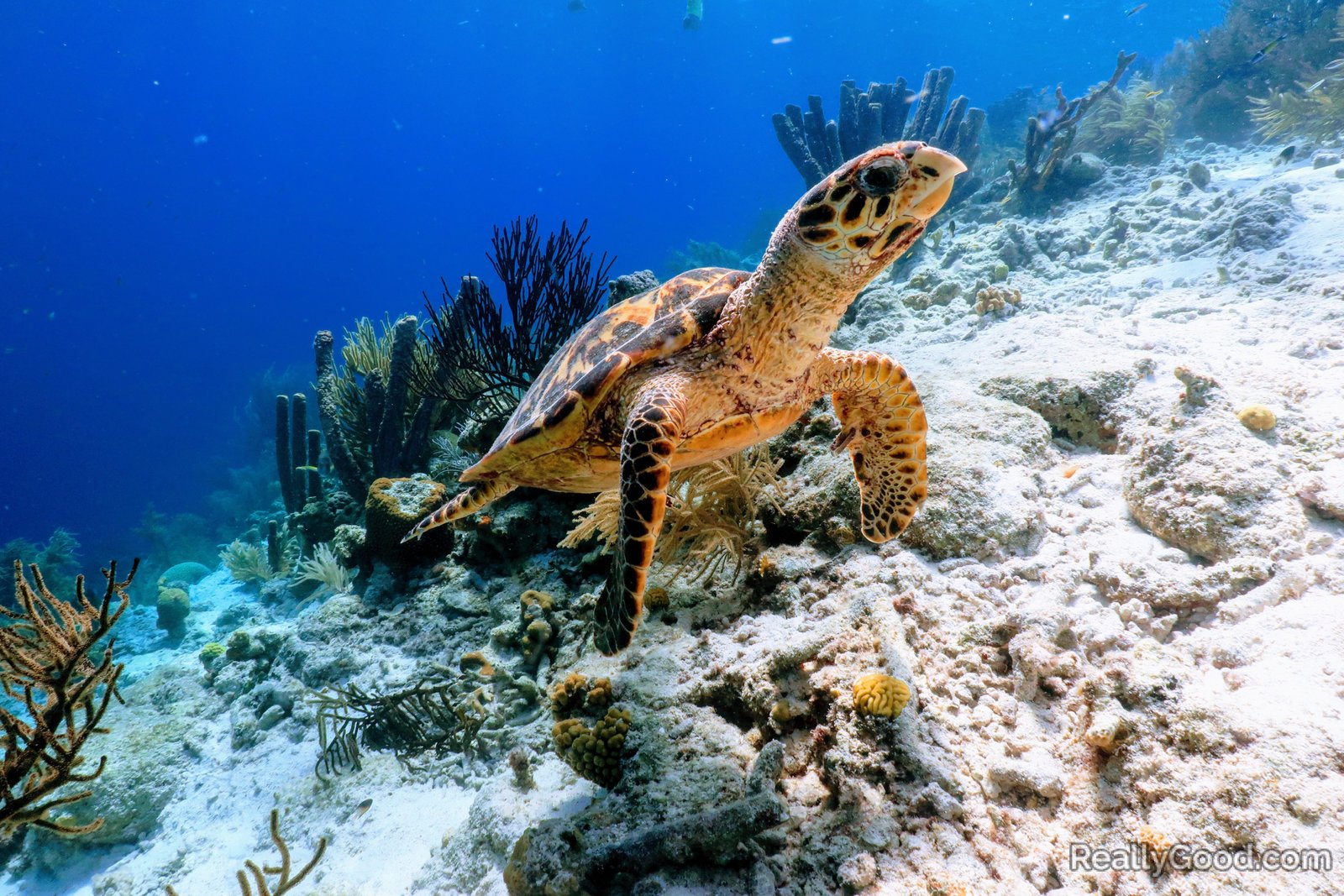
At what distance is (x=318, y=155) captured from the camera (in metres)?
98.7

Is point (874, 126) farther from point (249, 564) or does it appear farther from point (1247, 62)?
point (249, 564)

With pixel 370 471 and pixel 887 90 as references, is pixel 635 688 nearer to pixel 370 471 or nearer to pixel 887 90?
pixel 370 471

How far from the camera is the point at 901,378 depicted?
3.01 metres

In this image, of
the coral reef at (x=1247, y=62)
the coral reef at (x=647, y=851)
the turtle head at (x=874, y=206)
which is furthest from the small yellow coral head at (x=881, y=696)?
the coral reef at (x=1247, y=62)

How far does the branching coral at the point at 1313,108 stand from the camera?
9648mm

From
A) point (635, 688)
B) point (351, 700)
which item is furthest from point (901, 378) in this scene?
point (351, 700)

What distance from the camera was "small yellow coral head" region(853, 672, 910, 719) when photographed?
2.05 m

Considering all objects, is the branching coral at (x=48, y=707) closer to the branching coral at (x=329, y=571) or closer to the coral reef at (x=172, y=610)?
the branching coral at (x=329, y=571)

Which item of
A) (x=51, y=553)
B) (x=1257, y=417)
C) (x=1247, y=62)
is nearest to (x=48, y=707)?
(x=1257, y=417)

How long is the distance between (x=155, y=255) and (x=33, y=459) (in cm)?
4567

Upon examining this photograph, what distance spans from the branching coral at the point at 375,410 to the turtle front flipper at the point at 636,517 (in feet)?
19.6

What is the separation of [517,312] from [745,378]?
4.84 meters

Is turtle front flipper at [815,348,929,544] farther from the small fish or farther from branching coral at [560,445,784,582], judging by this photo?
the small fish

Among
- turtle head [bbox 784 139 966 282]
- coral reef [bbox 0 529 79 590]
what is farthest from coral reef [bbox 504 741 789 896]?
coral reef [bbox 0 529 79 590]
